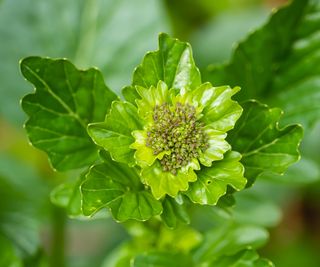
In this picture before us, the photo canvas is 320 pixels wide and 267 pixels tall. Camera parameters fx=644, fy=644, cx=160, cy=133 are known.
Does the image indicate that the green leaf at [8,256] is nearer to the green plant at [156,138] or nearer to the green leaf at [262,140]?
the green plant at [156,138]

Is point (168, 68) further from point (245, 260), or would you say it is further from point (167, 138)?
point (245, 260)

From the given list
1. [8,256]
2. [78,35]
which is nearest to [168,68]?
[8,256]

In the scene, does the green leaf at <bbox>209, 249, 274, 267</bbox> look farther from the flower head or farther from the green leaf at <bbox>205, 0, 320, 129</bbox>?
the green leaf at <bbox>205, 0, 320, 129</bbox>

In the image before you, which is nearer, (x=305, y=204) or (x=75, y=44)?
(x=75, y=44)

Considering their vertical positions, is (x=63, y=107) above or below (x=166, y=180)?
above

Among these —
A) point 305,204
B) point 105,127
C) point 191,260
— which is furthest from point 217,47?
point 105,127

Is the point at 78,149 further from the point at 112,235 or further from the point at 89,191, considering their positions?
the point at 112,235
